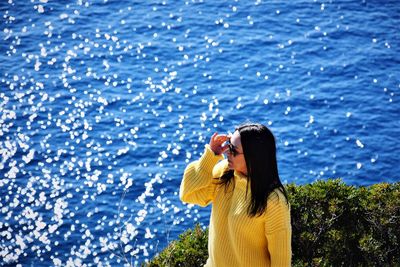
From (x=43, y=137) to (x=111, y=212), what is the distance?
592 centimetres

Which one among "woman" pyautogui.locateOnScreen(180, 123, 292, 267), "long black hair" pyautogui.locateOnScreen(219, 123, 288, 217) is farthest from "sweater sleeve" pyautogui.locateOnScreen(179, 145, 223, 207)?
"long black hair" pyautogui.locateOnScreen(219, 123, 288, 217)

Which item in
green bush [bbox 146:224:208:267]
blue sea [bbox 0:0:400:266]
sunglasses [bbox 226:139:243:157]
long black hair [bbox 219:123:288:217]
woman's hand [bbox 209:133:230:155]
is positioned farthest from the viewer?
blue sea [bbox 0:0:400:266]

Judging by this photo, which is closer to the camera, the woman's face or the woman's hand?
the woman's face

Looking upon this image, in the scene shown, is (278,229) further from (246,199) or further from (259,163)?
(259,163)

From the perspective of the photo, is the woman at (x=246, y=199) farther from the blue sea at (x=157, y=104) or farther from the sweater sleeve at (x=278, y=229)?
the blue sea at (x=157, y=104)

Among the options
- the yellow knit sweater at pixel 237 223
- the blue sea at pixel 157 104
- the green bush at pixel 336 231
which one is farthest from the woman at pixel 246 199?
the blue sea at pixel 157 104

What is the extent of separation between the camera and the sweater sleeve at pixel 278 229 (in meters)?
5.21

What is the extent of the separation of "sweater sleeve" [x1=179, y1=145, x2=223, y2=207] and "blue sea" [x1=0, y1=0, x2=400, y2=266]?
15988mm

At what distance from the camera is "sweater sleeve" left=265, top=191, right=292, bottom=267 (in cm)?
521

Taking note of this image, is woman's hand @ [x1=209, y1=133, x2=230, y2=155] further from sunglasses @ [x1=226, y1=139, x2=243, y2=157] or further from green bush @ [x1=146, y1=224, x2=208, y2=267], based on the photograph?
green bush @ [x1=146, y1=224, x2=208, y2=267]

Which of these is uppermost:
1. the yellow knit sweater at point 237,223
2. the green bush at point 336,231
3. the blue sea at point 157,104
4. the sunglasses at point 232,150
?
the sunglasses at point 232,150

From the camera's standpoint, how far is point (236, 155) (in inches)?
211

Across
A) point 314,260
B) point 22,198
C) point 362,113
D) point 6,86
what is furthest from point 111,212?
point 314,260

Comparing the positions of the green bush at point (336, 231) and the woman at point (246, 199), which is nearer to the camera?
the woman at point (246, 199)
